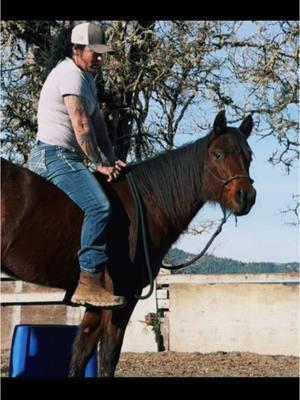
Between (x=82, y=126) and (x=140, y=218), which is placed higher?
(x=82, y=126)

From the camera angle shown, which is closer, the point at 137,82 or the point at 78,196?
the point at 78,196

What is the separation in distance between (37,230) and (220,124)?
4.87 feet

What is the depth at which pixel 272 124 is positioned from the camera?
39.1ft

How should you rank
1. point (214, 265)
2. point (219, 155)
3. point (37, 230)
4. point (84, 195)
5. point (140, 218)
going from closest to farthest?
point (84, 195)
point (37, 230)
point (140, 218)
point (219, 155)
point (214, 265)

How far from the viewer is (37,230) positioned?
533 centimetres

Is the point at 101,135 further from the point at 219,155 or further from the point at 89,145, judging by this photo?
the point at 219,155

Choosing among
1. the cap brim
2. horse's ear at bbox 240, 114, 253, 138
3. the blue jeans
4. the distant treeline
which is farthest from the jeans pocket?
the distant treeline

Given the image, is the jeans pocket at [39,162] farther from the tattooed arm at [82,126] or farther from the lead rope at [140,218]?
the lead rope at [140,218]

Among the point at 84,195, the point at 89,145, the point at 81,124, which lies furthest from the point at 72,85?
the point at 84,195
